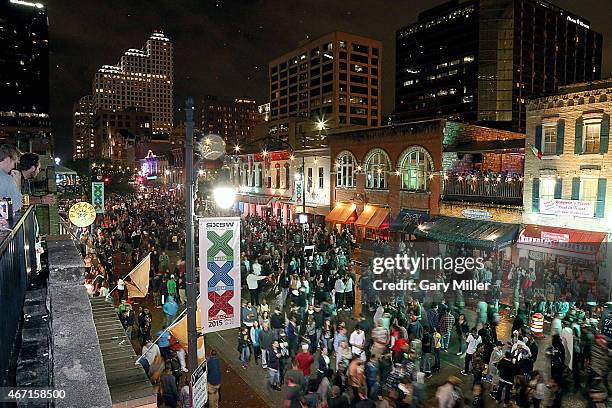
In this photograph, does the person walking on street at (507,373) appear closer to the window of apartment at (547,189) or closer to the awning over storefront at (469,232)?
the awning over storefront at (469,232)

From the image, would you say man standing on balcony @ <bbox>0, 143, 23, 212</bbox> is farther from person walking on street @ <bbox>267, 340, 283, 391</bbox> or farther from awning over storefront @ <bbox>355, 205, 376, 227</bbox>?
awning over storefront @ <bbox>355, 205, 376, 227</bbox>

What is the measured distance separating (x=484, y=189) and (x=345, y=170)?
12.7m

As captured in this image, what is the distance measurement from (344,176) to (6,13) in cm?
10554

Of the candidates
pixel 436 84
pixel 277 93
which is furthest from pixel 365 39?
pixel 277 93

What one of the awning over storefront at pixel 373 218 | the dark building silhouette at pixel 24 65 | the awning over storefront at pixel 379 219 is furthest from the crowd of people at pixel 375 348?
the dark building silhouette at pixel 24 65

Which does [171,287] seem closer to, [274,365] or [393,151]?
[274,365]

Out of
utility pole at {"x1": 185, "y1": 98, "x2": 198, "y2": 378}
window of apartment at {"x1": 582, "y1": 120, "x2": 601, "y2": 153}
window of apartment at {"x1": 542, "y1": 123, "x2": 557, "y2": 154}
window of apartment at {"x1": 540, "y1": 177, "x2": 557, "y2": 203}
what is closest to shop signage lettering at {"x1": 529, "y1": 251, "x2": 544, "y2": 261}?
window of apartment at {"x1": 540, "y1": 177, "x2": 557, "y2": 203}

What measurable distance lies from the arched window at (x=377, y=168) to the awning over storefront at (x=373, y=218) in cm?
160

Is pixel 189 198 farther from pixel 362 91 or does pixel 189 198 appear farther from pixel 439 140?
pixel 362 91

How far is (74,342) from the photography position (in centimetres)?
364

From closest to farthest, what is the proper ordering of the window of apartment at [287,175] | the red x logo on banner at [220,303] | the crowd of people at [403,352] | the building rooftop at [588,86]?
the red x logo on banner at [220,303] < the crowd of people at [403,352] < the building rooftop at [588,86] < the window of apartment at [287,175]

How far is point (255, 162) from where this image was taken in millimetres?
50031

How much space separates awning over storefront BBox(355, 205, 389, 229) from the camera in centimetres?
3114

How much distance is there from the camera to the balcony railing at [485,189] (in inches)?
939
